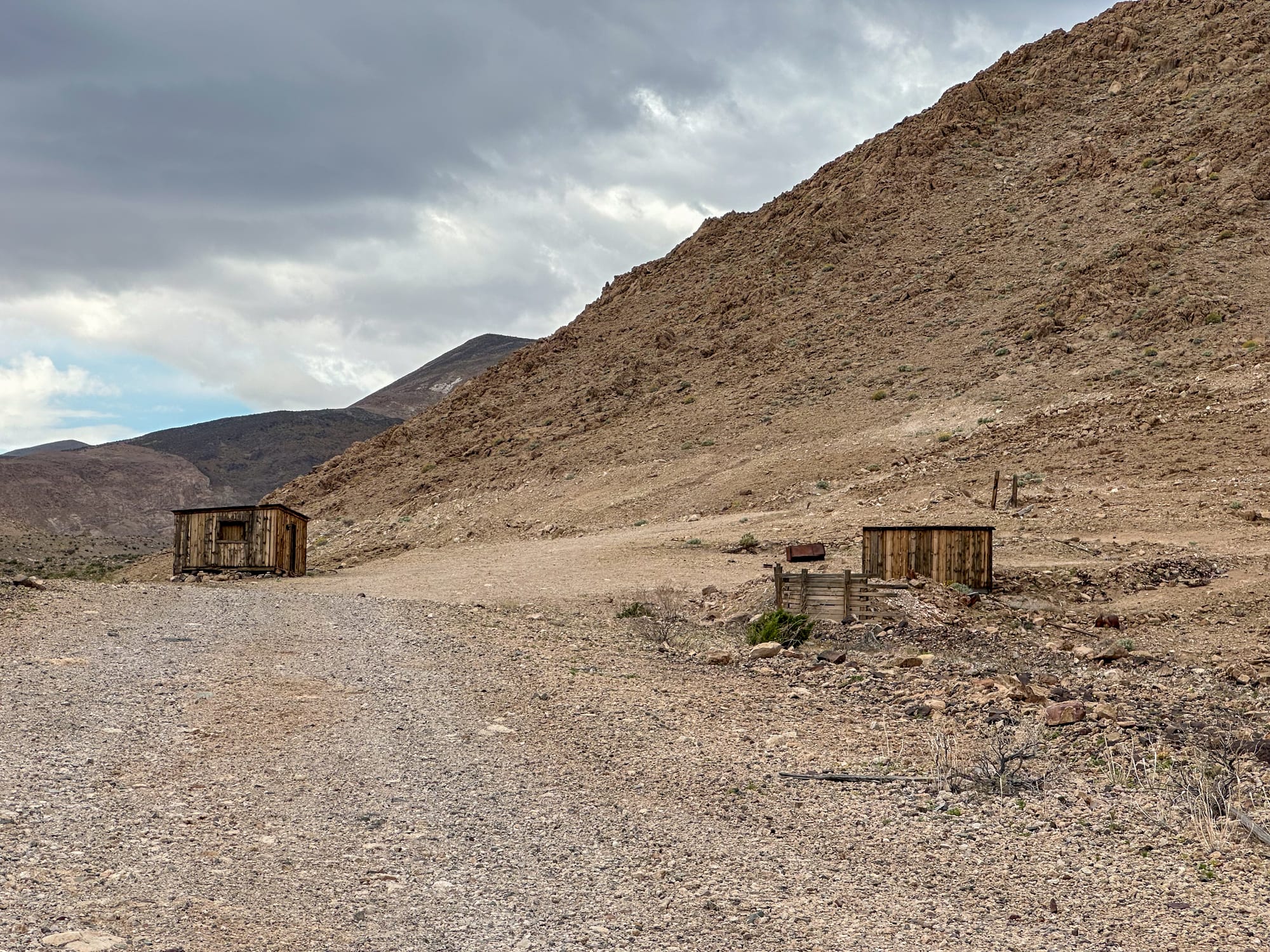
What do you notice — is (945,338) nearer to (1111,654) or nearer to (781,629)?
(781,629)

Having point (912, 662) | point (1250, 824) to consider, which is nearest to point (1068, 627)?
point (912, 662)

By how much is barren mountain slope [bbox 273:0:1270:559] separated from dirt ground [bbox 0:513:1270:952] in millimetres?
20371

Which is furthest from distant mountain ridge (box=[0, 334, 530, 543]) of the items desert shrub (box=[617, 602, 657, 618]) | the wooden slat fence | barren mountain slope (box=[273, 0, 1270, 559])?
the wooden slat fence

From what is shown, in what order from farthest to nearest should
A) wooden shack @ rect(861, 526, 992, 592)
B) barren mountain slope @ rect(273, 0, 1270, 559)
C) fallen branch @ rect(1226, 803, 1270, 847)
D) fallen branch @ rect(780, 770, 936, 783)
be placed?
barren mountain slope @ rect(273, 0, 1270, 559) < wooden shack @ rect(861, 526, 992, 592) < fallen branch @ rect(780, 770, 936, 783) < fallen branch @ rect(1226, 803, 1270, 847)

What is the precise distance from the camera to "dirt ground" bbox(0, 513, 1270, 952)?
5090 millimetres

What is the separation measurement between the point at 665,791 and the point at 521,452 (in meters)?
40.4

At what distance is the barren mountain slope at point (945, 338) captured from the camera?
35312mm

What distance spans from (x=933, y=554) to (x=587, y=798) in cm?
1487

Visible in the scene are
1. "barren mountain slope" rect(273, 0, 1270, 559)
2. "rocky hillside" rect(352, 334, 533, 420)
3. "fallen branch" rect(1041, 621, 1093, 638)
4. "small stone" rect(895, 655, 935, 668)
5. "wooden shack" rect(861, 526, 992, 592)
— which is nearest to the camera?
"small stone" rect(895, 655, 935, 668)

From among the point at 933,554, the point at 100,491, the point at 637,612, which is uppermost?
the point at 100,491

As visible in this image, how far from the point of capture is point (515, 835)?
6.29 meters

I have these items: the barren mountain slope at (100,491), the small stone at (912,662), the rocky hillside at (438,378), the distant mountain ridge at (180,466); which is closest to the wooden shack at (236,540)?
A: the small stone at (912,662)

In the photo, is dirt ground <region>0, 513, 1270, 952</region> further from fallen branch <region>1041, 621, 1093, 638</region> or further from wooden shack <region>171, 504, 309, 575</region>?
wooden shack <region>171, 504, 309, 575</region>

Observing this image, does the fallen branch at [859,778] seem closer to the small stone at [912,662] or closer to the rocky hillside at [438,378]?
the small stone at [912,662]
